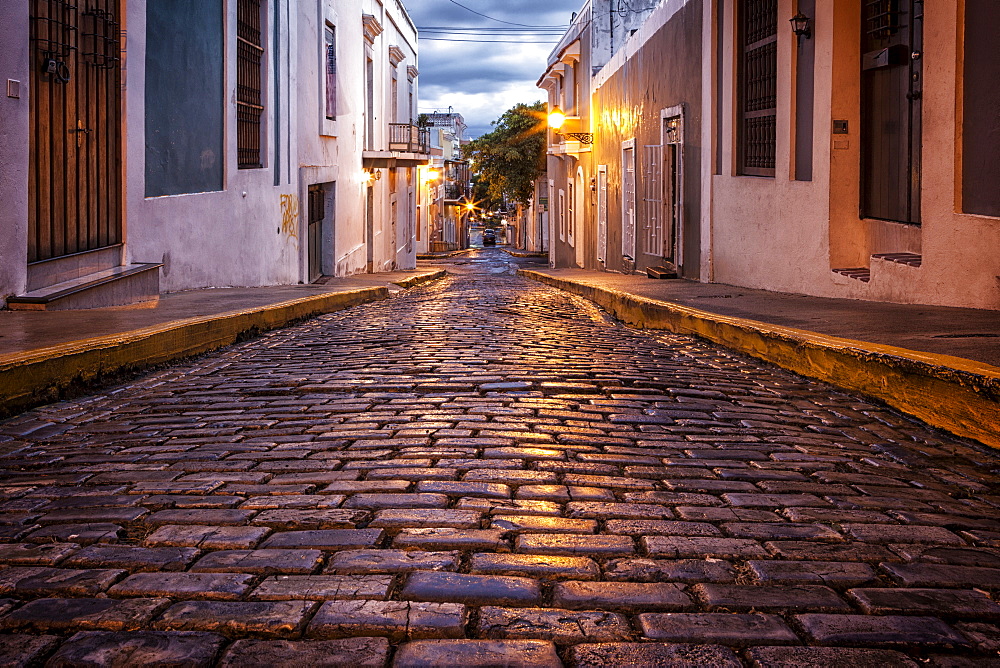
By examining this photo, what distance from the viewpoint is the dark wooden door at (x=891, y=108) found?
29.4ft

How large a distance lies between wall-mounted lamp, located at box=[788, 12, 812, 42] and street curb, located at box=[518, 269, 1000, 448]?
3668mm

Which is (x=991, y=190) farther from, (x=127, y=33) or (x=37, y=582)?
(x=127, y=33)

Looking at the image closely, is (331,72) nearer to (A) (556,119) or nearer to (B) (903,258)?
(A) (556,119)

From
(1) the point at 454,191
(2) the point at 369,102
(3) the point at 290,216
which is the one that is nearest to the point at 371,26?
(2) the point at 369,102

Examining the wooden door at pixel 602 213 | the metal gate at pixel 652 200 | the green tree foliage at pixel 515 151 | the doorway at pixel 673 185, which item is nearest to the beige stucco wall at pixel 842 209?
the doorway at pixel 673 185

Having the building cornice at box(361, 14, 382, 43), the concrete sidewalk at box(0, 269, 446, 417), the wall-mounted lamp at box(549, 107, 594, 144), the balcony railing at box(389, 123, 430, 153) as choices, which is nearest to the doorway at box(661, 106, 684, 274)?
the concrete sidewalk at box(0, 269, 446, 417)

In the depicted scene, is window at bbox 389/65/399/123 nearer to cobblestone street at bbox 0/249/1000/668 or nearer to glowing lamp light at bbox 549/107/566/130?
glowing lamp light at bbox 549/107/566/130

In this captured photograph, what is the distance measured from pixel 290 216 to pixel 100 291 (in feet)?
26.4

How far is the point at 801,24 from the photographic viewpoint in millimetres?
10602

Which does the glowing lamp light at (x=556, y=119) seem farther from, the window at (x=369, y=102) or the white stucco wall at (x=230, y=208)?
the white stucco wall at (x=230, y=208)

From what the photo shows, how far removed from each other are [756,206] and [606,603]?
10.2 metres

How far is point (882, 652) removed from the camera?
248cm

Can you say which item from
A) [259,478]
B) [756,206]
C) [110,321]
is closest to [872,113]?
[756,206]

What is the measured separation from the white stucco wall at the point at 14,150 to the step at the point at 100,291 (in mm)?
171
